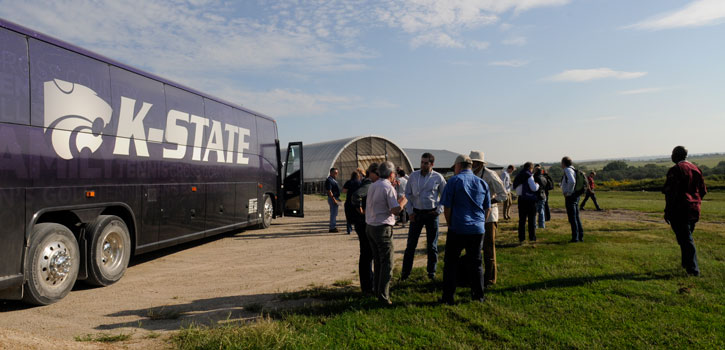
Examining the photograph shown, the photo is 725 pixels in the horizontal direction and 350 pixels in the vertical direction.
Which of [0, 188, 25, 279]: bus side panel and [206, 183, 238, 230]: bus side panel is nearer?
[0, 188, 25, 279]: bus side panel

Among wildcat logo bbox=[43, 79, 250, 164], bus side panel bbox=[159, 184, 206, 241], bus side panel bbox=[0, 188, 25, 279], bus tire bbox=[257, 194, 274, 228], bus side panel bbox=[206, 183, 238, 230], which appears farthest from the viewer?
bus tire bbox=[257, 194, 274, 228]

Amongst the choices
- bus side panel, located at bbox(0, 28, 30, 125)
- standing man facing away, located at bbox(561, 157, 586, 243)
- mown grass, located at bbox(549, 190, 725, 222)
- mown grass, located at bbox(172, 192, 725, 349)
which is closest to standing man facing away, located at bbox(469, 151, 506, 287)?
mown grass, located at bbox(172, 192, 725, 349)

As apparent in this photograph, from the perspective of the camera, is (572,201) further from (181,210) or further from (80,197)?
(80,197)

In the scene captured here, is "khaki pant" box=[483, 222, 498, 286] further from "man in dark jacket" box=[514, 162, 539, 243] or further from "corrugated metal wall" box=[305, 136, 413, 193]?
"corrugated metal wall" box=[305, 136, 413, 193]

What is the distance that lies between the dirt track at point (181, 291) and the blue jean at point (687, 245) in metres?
4.20

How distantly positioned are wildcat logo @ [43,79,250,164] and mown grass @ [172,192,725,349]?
3447 mm

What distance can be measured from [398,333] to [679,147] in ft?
18.4

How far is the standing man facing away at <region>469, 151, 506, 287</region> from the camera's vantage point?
21.4ft

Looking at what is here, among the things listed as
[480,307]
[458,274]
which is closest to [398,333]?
[480,307]

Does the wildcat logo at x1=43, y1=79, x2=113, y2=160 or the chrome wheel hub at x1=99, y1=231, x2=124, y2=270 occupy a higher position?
the wildcat logo at x1=43, y1=79, x2=113, y2=160

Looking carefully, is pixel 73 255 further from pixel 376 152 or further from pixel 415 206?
pixel 376 152

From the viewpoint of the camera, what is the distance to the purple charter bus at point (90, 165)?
5383mm

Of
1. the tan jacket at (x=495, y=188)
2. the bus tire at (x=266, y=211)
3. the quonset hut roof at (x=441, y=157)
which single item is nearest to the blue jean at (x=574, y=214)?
the tan jacket at (x=495, y=188)

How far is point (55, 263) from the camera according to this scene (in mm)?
5984
